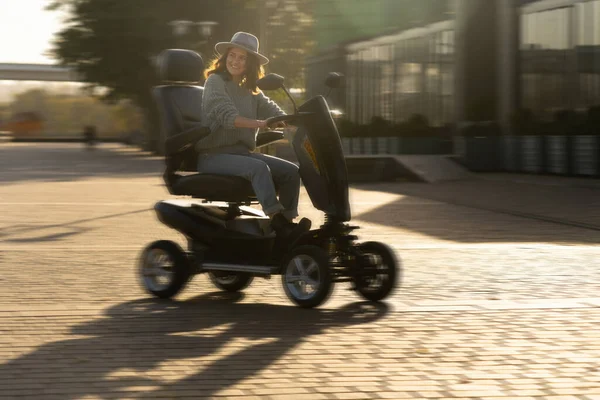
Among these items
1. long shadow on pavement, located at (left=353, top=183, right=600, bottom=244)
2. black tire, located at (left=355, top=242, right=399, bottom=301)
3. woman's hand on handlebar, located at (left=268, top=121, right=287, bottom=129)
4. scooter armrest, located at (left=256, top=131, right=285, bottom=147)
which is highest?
woman's hand on handlebar, located at (left=268, top=121, right=287, bottom=129)

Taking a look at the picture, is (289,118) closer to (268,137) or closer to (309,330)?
(268,137)

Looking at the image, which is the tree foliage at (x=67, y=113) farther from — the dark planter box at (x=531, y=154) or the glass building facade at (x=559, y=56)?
the dark planter box at (x=531, y=154)

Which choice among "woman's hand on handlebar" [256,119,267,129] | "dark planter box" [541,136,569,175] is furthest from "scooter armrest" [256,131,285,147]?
"dark planter box" [541,136,569,175]

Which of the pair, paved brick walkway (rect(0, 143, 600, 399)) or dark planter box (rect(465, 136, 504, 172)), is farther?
dark planter box (rect(465, 136, 504, 172))

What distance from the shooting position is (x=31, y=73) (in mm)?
99438

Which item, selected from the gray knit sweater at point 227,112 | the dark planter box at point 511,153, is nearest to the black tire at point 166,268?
the gray knit sweater at point 227,112

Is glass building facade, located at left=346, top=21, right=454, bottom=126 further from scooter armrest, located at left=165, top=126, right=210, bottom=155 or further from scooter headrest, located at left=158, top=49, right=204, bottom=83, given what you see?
scooter armrest, located at left=165, top=126, right=210, bottom=155

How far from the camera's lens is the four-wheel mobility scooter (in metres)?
7.16

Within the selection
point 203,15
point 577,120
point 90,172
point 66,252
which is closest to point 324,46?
point 203,15

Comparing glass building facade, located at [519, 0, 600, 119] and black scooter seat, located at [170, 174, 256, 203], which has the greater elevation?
glass building facade, located at [519, 0, 600, 119]

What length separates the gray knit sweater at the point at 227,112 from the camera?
7.54 meters

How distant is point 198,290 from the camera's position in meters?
8.20

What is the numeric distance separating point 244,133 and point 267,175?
0.57 meters

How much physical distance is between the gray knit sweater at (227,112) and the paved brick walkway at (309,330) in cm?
98
